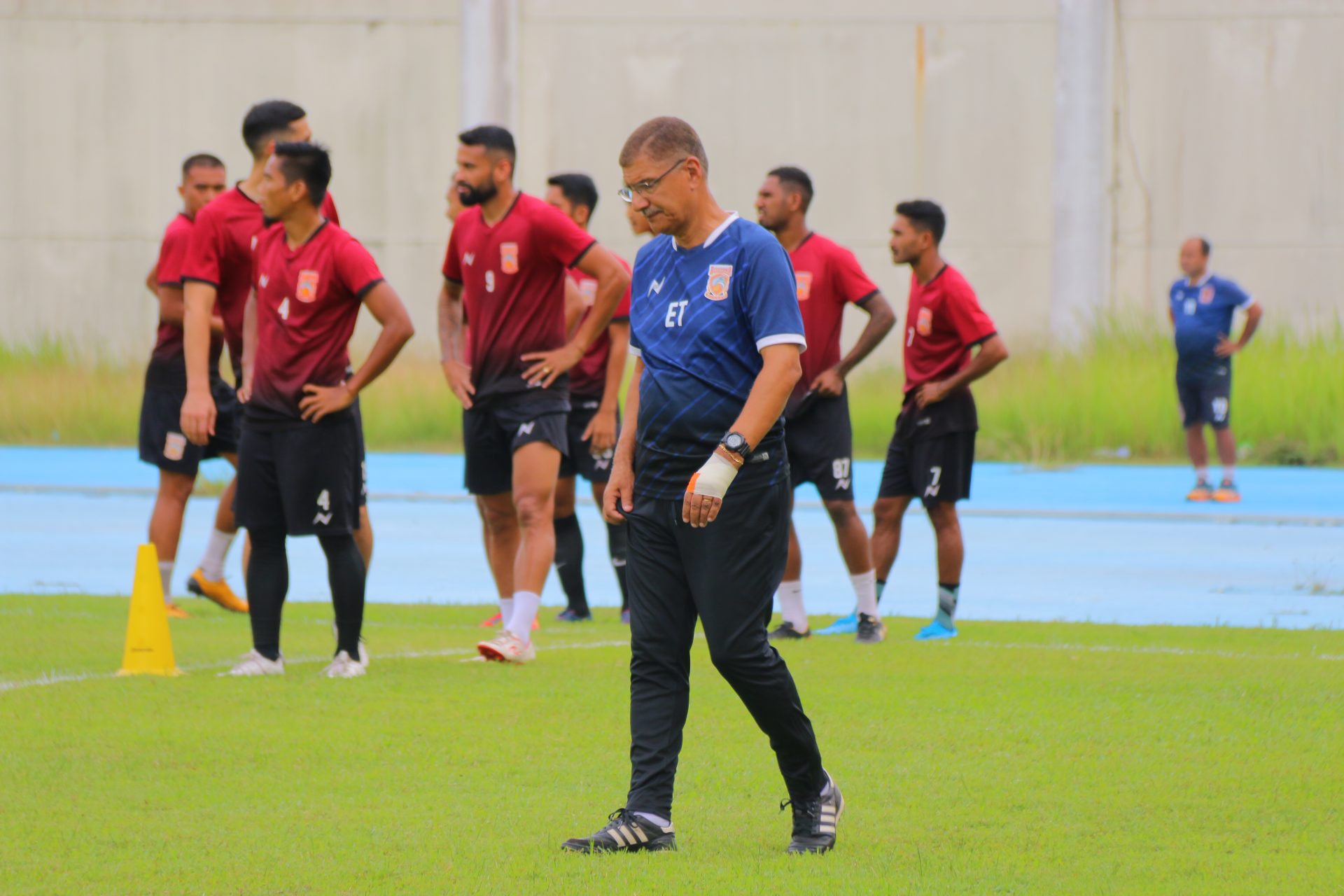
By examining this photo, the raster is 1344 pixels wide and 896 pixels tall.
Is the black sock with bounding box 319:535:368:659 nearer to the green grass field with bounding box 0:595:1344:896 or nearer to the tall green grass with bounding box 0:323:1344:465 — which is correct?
the green grass field with bounding box 0:595:1344:896

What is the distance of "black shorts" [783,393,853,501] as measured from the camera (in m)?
8.88

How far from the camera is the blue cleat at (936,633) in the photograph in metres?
9.01

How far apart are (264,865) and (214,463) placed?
16519 millimetres

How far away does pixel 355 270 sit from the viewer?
729 centimetres

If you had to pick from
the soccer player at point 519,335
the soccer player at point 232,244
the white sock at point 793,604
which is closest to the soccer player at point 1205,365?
the white sock at point 793,604

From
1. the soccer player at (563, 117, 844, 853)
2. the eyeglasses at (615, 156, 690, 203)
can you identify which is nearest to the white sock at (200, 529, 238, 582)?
the soccer player at (563, 117, 844, 853)

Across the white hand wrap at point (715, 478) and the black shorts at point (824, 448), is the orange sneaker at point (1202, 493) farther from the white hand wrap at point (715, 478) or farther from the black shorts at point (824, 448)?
the white hand wrap at point (715, 478)

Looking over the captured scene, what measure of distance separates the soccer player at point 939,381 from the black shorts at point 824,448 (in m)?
0.39

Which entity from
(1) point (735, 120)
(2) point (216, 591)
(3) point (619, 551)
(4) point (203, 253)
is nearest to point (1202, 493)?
(3) point (619, 551)

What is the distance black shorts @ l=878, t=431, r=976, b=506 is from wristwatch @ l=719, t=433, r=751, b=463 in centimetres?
458

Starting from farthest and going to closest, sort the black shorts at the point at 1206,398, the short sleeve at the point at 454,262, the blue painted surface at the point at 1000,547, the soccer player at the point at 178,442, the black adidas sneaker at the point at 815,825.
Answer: the black shorts at the point at 1206,398, the blue painted surface at the point at 1000,547, the soccer player at the point at 178,442, the short sleeve at the point at 454,262, the black adidas sneaker at the point at 815,825

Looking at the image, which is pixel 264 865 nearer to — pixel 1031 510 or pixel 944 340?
pixel 944 340

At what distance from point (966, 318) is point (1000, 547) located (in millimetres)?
5063

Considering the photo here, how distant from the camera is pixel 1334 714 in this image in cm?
678
